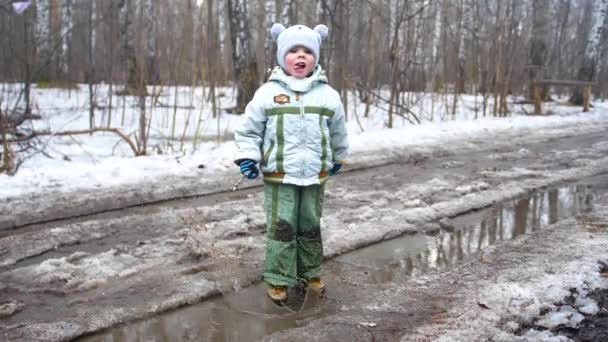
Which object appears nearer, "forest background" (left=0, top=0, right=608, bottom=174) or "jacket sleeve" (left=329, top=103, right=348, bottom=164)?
"jacket sleeve" (left=329, top=103, right=348, bottom=164)

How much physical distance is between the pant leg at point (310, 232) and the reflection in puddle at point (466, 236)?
59cm

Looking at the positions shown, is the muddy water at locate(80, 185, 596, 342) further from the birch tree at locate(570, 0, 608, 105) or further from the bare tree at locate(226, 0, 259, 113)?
the birch tree at locate(570, 0, 608, 105)

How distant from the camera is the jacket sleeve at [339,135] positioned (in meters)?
3.49

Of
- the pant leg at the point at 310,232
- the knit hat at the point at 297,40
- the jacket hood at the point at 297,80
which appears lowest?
the pant leg at the point at 310,232

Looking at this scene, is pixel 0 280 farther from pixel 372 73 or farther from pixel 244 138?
pixel 372 73

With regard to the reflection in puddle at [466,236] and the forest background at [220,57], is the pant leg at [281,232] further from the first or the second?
the forest background at [220,57]

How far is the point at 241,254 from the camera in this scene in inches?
168

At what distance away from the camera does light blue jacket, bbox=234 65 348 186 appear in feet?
10.9

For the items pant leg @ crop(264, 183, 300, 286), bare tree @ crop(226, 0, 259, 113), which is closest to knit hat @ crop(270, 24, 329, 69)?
pant leg @ crop(264, 183, 300, 286)

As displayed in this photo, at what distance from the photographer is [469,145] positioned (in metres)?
9.66

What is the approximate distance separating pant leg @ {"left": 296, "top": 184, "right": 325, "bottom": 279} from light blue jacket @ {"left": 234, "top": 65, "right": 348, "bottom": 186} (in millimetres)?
160

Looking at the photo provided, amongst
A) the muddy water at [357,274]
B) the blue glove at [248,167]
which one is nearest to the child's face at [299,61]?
the blue glove at [248,167]

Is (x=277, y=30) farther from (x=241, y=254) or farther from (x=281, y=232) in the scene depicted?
(x=241, y=254)

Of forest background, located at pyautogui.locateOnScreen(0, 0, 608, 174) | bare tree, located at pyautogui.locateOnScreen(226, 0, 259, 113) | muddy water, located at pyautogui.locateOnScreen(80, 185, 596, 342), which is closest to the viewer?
muddy water, located at pyautogui.locateOnScreen(80, 185, 596, 342)
